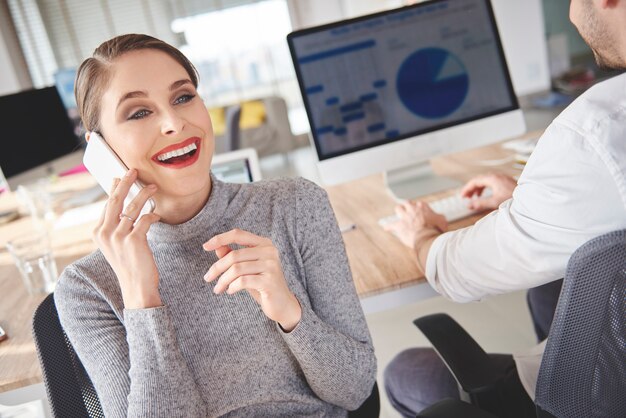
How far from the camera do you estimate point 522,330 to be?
253cm

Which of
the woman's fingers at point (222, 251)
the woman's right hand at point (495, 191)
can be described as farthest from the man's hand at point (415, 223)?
the woman's fingers at point (222, 251)

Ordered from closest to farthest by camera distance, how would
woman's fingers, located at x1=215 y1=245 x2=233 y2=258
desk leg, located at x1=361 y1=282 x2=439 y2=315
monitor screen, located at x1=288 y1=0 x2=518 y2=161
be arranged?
woman's fingers, located at x1=215 y1=245 x2=233 y2=258, desk leg, located at x1=361 y1=282 x2=439 y2=315, monitor screen, located at x1=288 y1=0 x2=518 y2=161

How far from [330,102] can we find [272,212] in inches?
28.1

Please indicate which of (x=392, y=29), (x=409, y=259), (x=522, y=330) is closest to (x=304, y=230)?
(x=409, y=259)

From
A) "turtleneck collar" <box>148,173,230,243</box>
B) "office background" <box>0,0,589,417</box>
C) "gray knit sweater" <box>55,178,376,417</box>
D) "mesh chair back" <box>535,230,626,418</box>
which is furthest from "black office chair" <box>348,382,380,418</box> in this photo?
"office background" <box>0,0,589,417</box>

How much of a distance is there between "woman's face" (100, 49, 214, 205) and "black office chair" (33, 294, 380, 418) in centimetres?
31

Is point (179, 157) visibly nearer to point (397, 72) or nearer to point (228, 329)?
point (228, 329)

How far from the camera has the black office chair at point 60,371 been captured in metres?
0.97

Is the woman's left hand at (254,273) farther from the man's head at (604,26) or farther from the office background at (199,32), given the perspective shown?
the office background at (199,32)

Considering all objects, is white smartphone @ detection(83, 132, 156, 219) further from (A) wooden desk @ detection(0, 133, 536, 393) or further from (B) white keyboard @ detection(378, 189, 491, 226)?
(B) white keyboard @ detection(378, 189, 491, 226)

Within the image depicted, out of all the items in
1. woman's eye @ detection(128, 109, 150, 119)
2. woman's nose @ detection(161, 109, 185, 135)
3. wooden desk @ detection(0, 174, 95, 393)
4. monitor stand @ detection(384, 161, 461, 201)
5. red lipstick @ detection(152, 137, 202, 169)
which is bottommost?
monitor stand @ detection(384, 161, 461, 201)

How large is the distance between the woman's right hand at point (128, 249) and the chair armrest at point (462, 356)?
1.88 feet

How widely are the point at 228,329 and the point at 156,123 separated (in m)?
0.42

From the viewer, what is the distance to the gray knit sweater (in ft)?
3.31
